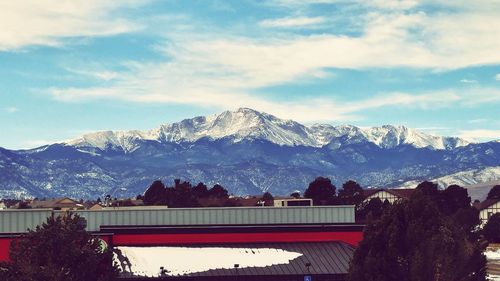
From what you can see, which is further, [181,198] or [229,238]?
[181,198]

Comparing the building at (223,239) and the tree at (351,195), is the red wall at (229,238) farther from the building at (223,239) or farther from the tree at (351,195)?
the tree at (351,195)

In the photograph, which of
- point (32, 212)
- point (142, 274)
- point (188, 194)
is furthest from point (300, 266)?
point (188, 194)

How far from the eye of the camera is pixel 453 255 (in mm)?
42469

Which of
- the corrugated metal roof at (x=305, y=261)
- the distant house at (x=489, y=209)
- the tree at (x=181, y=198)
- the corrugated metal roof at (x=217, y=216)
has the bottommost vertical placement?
the corrugated metal roof at (x=305, y=261)

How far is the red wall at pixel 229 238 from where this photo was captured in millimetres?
61250

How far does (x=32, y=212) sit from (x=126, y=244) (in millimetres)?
7472

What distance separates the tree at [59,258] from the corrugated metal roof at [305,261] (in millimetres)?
16536

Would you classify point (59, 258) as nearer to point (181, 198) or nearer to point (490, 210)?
point (181, 198)

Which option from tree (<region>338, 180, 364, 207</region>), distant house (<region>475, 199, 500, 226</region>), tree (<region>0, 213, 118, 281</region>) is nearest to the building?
tree (<region>0, 213, 118, 281</region>)

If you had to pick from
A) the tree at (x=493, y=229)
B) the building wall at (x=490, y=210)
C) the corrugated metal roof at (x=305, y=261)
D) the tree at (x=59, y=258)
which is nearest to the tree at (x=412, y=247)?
the corrugated metal roof at (x=305, y=261)

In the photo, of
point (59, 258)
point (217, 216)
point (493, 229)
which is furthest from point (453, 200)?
point (59, 258)

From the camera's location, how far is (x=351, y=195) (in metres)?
193

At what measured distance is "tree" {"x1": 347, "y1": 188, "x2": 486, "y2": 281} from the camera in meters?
41.5

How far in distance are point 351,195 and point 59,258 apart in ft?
517
